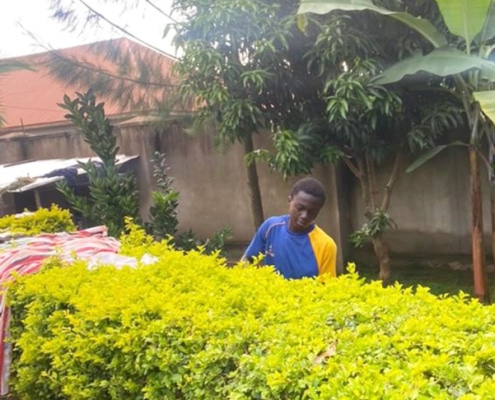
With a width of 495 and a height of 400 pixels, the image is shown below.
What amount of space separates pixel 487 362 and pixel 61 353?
1893mm

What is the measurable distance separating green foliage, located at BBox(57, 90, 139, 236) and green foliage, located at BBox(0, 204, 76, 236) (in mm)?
945

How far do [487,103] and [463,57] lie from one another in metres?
0.58

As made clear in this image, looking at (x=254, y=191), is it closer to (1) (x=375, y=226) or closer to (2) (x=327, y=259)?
(1) (x=375, y=226)

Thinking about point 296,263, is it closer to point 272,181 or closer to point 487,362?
point 487,362

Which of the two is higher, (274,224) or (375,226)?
(274,224)

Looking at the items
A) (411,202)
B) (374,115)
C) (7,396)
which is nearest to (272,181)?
(411,202)

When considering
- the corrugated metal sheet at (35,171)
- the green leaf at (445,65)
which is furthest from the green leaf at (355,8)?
the corrugated metal sheet at (35,171)

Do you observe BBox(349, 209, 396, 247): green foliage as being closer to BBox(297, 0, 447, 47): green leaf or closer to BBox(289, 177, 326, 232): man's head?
BBox(297, 0, 447, 47): green leaf

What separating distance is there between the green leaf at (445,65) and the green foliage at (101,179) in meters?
3.76

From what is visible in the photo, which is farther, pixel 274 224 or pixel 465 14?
pixel 465 14

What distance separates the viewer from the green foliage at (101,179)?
668 centimetres

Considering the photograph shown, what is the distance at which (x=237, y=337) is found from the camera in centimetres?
174

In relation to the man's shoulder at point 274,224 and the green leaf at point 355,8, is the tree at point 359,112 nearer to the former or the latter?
the green leaf at point 355,8

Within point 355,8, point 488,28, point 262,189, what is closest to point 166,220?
point 262,189
